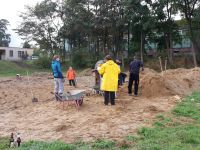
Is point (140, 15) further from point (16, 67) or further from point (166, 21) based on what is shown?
point (16, 67)

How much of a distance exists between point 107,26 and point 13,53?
35960 millimetres

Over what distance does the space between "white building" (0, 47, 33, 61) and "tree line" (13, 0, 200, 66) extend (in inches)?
644

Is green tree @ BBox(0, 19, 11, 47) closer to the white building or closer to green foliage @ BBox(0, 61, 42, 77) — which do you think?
the white building

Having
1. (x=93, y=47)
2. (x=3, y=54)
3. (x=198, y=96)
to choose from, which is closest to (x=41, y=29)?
(x=93, y=47)

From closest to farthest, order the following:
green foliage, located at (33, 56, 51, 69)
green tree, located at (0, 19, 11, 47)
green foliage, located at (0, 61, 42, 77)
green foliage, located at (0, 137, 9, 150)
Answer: green foliage, located at (0, 137, 9, 150) → green foliage, located at (0, 61, 42, 77) → green foliage, located at (33, 56, 51, 69) → green tree, located at (0, 19, 11, 47)

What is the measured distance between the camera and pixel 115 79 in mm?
14148

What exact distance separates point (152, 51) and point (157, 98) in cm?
3927

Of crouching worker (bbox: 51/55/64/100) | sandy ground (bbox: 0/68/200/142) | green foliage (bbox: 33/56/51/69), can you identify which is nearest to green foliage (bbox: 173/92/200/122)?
sandy ground (bbox: 0/68/200/142)

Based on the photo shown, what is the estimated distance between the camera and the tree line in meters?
48.1

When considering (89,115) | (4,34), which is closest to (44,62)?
(89,115)

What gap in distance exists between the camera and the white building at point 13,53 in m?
80.0

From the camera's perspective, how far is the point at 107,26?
5250 cm

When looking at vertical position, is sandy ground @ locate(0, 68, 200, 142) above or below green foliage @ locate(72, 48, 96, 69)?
below

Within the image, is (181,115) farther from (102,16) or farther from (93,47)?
(93,47)
